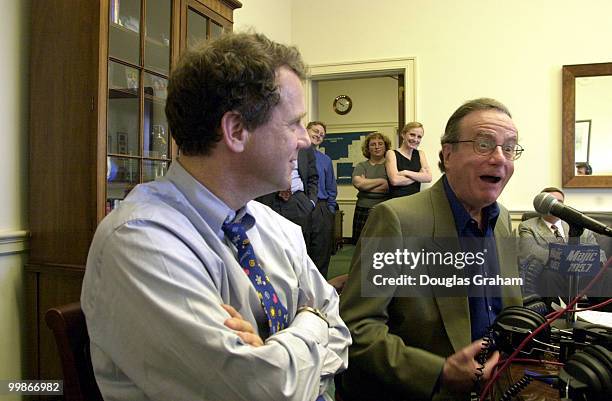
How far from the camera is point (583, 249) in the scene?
113cm

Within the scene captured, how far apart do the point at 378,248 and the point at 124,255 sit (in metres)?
0.71

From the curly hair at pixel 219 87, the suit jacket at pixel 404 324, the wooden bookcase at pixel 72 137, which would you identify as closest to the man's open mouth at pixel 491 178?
the suit jacket at pixel 404 324

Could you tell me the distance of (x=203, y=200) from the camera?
92cm

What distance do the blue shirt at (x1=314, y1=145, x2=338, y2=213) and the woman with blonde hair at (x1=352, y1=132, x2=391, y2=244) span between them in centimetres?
25

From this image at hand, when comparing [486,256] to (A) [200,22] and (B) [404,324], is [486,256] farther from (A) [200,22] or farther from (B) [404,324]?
(A) [200,22]

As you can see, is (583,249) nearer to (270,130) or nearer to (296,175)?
(270,130)

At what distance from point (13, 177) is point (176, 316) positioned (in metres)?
1.58

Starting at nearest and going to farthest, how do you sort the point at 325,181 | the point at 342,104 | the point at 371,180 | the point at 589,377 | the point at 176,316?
the point at 589,377 → the point at 176,316 → the point at 325,181 → the point at 371,180 → the point at 342,104

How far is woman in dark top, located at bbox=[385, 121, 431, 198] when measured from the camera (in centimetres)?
380

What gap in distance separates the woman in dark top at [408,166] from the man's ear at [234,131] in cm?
293

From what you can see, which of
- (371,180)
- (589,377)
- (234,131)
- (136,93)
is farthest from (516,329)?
(371,180)

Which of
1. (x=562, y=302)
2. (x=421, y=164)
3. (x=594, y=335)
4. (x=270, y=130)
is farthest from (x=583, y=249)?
(x=421, y=164)

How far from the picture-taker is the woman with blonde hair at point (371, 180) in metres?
3.96

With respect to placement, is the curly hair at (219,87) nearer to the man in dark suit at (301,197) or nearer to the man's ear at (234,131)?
the man's ear at (234,131)
